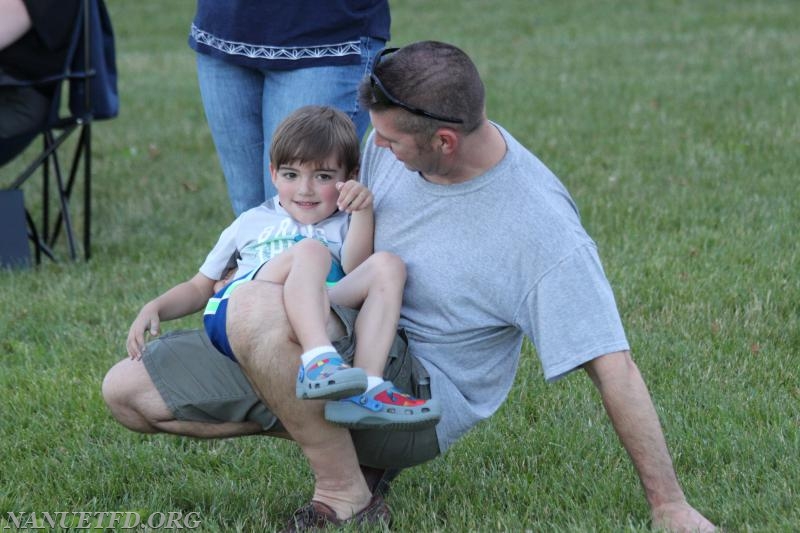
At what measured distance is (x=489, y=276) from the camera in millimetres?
3111

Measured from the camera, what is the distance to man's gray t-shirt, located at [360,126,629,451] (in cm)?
299

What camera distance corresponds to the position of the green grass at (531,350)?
11.4 ft

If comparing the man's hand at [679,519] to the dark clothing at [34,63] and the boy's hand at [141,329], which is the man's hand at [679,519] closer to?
the boy's hand at [141,329]

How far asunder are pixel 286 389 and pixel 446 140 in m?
0.73

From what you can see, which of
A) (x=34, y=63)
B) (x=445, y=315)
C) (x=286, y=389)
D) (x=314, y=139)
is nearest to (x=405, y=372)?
(x=445, y=315)

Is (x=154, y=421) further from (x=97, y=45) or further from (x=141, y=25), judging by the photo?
(x=141, y=25)

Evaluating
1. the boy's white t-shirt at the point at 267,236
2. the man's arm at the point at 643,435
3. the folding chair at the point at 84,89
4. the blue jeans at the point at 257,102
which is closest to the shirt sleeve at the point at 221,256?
the boy's white t-shirt at the point at 267,236

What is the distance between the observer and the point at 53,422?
406 centimetres

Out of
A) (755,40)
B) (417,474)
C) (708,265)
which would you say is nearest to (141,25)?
(755,40)

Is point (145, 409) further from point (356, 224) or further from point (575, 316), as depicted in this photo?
point (575, 316)

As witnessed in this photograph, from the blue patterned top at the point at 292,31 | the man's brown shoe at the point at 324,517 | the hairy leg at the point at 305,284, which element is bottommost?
the man's brown shoe at the point at 324,517

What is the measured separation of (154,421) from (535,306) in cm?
108

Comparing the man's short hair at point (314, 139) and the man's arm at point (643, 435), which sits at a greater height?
the man's short hair at point (314, 139)

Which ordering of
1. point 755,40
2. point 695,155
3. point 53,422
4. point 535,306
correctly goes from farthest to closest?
point 755,40
point 695,155
point 53,422
point 535,306
